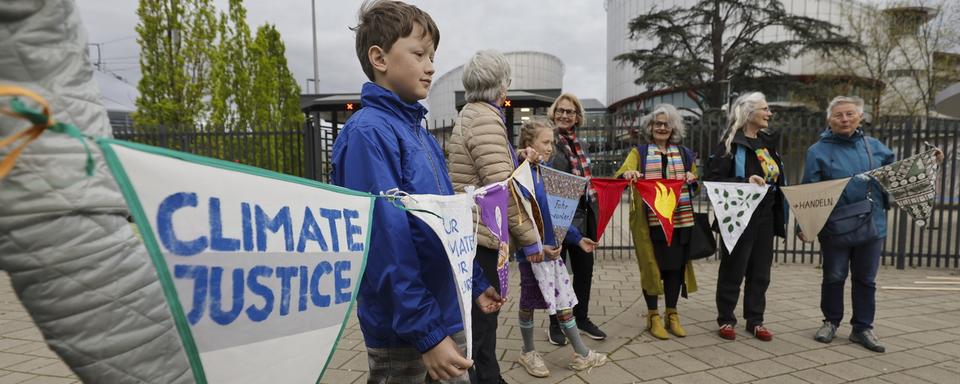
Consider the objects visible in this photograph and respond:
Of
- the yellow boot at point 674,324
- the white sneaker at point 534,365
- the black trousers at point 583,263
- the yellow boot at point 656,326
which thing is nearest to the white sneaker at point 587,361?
the white sneaker at point 534,365

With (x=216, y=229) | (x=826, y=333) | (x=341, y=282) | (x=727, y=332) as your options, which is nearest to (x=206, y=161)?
(x=216, y=229)

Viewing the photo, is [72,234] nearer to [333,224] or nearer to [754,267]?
[333,224]

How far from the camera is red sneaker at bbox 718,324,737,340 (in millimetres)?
3949

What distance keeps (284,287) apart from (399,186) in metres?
0.57

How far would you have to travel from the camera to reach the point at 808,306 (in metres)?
5.01

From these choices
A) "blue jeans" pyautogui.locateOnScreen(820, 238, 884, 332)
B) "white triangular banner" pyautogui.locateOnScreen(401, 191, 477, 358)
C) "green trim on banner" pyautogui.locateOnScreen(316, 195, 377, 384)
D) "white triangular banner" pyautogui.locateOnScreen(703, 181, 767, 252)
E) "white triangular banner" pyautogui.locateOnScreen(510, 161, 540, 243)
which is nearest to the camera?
"green trim on banner" pyautogui.locateOnScreen(316, 195, 377, 384)

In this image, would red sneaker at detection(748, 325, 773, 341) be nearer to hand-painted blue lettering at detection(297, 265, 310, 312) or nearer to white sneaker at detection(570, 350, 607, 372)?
white sneaker at detection(570, 350, 607, 372)

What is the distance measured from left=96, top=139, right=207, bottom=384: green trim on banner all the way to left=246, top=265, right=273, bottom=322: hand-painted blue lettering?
4.9 inches

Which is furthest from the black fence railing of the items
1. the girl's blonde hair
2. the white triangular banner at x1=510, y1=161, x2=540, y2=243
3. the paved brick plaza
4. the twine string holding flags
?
the twine string holding flags

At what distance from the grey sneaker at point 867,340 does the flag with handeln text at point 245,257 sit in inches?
167

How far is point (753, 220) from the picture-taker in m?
4.01

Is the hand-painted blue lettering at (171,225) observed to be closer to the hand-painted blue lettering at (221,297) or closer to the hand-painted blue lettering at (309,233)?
the hand-painted blue lettering at (221,297)

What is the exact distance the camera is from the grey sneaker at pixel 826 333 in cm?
389

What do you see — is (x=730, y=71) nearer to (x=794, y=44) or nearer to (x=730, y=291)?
(x=794, y=44)
